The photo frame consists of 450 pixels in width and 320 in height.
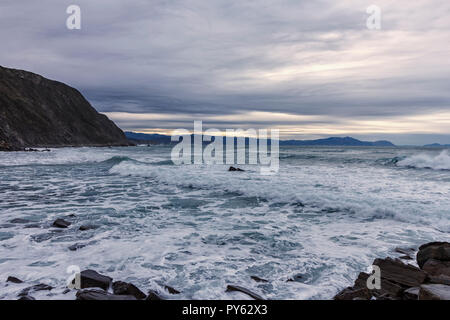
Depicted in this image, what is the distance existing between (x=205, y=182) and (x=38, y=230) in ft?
31.0

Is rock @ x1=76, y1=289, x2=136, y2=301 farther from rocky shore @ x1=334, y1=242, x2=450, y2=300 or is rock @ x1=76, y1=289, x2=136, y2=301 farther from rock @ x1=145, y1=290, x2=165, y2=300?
rocky shore @ x1=334, y1=242, x2=450, y2=300

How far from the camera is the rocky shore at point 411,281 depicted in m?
3.62

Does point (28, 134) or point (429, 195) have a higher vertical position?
point (28, 134)

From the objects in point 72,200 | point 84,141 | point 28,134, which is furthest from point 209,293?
point 84,141

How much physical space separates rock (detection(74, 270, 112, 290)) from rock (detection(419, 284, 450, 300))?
420 cm

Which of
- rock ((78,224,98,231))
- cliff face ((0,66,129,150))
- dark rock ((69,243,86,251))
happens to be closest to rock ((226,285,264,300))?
dark rock ((69,243,86,251))

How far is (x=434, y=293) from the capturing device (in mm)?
3410

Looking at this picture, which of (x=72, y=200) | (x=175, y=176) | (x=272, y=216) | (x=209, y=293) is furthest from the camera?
(x=175, y=176)

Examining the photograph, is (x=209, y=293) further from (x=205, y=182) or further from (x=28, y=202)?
(x=205, y=182)

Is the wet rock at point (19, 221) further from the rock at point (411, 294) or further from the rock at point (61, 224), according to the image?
the rock at point (411, 294)

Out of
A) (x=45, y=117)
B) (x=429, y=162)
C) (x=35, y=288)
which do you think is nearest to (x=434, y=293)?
(x=35, y=288)

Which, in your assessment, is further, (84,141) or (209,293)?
(84,141)

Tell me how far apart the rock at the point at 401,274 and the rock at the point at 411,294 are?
0.89 feet
